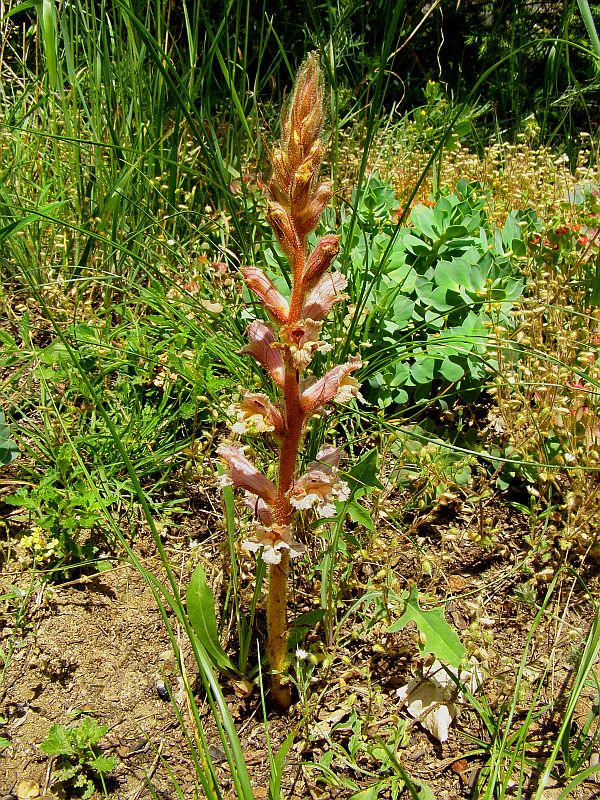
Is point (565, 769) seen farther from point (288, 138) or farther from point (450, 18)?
point (450, 18)

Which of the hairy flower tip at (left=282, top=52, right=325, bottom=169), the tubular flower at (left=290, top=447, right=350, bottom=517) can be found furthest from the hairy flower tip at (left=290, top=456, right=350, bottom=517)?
the hairy flower tip at (left=282, top=52, right=325, bottom=169)

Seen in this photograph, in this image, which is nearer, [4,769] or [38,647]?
[4,769]

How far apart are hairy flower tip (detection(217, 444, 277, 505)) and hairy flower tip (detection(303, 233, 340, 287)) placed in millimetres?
396

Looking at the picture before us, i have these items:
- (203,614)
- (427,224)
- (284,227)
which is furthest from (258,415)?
(427,224)

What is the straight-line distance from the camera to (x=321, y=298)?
1393 millimetres

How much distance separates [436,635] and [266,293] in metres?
0.88

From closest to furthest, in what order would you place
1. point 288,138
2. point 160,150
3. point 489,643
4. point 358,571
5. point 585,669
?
point 288,138 < point 585,669 < point 489,643 < point 358,571 < point 160,150

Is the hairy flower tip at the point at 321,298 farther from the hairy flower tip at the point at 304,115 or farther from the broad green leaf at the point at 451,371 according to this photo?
the broad green leaf at the point at 451,371

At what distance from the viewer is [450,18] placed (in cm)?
506

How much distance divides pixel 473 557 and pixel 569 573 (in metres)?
0.27

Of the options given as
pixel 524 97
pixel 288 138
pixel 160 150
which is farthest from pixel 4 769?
pixel 524 97

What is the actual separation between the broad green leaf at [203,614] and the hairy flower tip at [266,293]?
0.62m

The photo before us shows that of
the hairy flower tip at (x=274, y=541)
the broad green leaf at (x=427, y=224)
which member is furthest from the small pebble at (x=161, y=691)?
the broad green leaf at (x=427, y=224)

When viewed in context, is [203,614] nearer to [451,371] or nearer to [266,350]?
→ [266,350]
